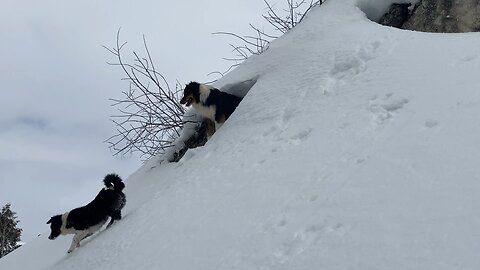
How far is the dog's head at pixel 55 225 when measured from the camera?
293 inches

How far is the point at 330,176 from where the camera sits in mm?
4844

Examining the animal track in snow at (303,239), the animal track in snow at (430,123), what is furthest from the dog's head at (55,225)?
the animal track in snow at (430,123)

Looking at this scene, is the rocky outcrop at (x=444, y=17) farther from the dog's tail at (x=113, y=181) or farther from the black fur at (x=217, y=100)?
the dog's tail at (x=113, y=181)

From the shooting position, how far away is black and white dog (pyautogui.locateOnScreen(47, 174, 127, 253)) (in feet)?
23.1

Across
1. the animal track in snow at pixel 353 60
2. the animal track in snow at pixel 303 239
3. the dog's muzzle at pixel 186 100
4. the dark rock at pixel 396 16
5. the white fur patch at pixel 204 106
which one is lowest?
the animal track in snow at pixel 303 239

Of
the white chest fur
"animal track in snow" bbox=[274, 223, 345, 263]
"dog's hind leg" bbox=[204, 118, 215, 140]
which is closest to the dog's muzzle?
the white chest fur

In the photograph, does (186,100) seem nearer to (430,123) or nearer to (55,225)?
(55,225)

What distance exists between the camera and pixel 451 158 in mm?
4348

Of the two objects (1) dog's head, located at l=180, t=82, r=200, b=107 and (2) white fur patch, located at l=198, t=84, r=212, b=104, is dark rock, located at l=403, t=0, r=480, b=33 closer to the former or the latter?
(2) white fur patch, located at l=198, t=84, r=212, b=104

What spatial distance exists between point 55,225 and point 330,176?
14.1 ft

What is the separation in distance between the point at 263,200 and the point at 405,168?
1.28 m

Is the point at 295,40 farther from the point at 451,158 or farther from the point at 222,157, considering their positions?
the point at 451,158

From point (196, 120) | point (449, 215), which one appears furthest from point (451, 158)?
point (196, 120)

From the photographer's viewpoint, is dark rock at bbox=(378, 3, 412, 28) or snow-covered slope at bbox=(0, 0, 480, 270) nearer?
snow-covered slope at bbox=(0, 0, 480, 270)
